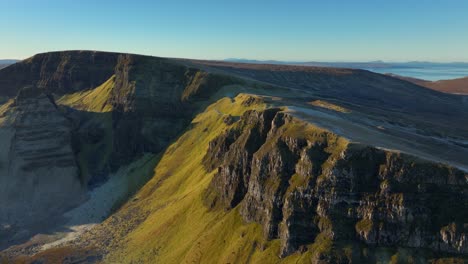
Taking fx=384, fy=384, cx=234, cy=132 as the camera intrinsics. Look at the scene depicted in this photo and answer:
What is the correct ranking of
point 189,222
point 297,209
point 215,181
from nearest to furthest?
point 297,209
point 189,222
point 215,181

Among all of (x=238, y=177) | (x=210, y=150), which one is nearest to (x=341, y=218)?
(x=238, y=177)

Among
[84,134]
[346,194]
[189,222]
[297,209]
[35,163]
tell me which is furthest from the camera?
[84,134]

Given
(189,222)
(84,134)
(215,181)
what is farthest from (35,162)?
(215,181)

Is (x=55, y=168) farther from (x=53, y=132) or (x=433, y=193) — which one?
(x=433, y=193)

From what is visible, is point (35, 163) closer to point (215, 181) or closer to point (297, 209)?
point (215, 181)

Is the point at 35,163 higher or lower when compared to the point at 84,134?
lower

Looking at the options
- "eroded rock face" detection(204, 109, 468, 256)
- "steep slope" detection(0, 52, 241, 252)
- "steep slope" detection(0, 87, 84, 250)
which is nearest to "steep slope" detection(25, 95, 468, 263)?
"eroded rock face" detection(204, 109, 468, 256)
